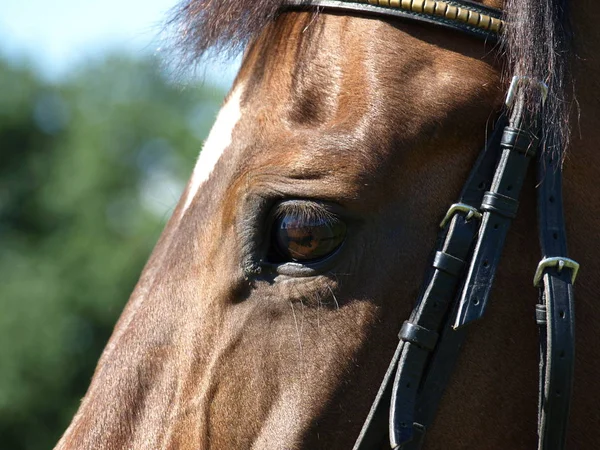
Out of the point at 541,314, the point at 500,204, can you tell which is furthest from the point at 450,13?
the point at 541,314

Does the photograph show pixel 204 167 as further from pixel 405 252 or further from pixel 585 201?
pixel 585 201

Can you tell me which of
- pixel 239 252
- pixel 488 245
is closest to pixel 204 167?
pixel 239 252

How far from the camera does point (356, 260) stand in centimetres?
212

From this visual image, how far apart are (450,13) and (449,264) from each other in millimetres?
678

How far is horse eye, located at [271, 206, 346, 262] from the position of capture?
212 centimetres

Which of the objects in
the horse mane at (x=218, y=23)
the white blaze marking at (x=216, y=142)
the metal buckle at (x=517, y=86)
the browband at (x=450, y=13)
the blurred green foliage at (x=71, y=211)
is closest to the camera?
the metal buckle at (x=517, y=86)

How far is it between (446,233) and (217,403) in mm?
715

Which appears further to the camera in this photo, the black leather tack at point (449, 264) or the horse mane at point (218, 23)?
the horse mane at point (218, 23)

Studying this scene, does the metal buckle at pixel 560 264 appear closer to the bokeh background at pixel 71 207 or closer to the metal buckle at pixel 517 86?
the metal buckle at pixel 517 86

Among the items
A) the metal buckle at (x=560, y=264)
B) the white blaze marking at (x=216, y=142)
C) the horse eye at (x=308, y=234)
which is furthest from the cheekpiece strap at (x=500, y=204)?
the white blaze marking at (x=216, y=142)

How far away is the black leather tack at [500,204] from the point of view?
2080mm

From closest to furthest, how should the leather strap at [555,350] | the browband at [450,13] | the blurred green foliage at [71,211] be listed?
the leather strap at [555,350] < the browband at [450,13] < the blurred green foliage at [71,211]

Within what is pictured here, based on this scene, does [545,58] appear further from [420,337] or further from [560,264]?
[420,337]

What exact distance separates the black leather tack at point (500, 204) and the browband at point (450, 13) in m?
0.43
